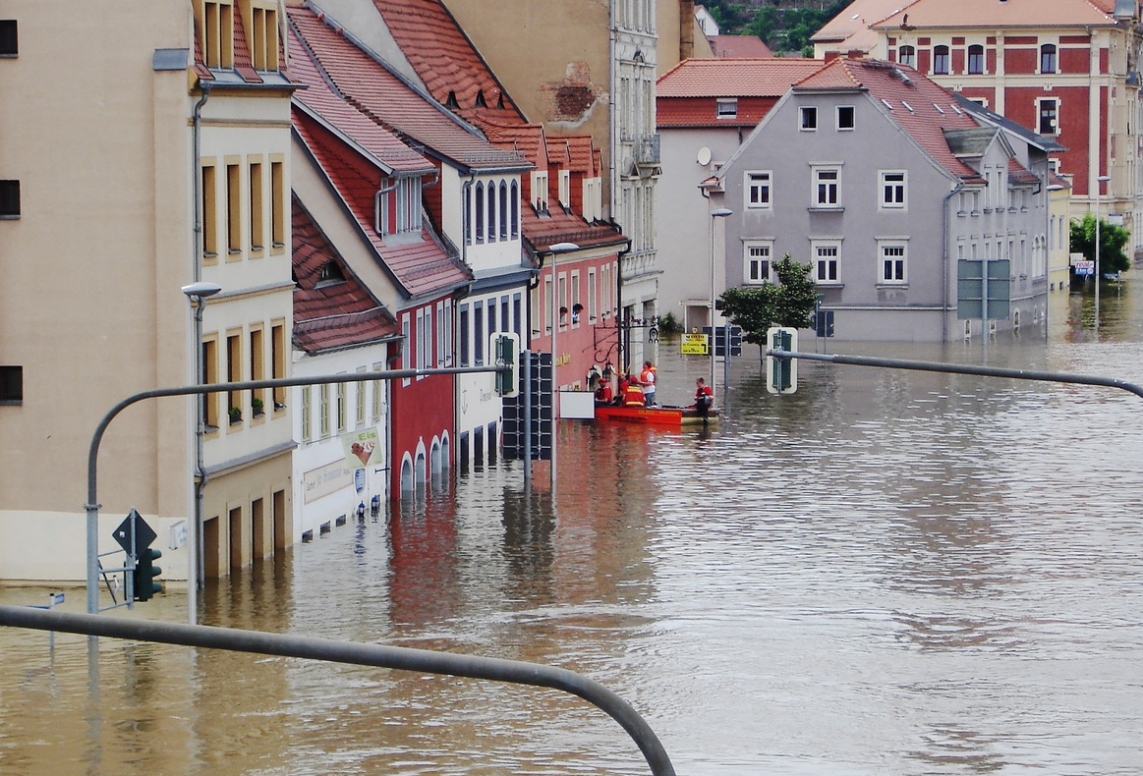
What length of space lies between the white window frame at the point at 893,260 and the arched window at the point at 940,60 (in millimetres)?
48341

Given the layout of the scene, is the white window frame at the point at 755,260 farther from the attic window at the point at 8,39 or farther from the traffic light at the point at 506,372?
the attic window at the point at 8,39

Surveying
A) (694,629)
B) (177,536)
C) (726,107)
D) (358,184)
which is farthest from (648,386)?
(726,107)

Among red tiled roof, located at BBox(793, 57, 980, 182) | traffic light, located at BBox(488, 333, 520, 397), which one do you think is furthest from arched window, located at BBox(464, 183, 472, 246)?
red tiled roof, located at BBox(793, 57, 980, 182)

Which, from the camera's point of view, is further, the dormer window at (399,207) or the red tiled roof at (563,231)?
the red tiled roof at (563,231)

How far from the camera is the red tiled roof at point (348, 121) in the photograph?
155ft

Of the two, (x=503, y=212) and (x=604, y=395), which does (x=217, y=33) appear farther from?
(x=604, y=395)

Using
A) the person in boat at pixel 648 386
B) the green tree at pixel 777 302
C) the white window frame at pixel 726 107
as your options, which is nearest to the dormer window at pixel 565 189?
the person in boat at pixel 648 386

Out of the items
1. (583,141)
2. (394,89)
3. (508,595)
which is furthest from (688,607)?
Answer: (583,141)

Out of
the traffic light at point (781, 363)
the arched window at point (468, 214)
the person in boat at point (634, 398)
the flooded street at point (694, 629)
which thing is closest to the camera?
the flooded street at point (694, 629)

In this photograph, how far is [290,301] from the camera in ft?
134

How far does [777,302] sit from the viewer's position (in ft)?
263

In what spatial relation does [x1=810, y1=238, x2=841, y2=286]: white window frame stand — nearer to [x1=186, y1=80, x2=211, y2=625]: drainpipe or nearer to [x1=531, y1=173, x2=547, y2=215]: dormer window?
[x1=531, y1=173, x2=547, y2=215]: dormer window

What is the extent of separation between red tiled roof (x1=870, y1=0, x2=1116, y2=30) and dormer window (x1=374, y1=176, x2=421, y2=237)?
3344 inches

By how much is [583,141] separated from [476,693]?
42.3 m
